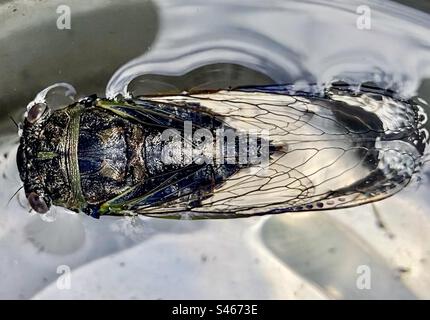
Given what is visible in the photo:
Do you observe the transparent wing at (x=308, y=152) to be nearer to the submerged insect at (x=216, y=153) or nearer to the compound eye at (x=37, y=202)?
the submerged insect at (x=216, y=153)

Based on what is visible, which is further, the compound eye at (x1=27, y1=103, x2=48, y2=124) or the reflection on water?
the reflection on water

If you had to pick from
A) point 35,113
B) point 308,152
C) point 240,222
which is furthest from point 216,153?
point 35,113

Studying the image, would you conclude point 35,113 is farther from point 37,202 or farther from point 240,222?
point 240,222

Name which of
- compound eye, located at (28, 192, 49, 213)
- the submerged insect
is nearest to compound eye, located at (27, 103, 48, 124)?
the submerged insect

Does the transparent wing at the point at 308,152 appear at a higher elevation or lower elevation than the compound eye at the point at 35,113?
lower

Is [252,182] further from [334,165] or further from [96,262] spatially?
[96,262]

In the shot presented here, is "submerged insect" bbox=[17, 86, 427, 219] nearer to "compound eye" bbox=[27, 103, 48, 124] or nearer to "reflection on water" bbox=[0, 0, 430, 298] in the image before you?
"compound eye" bbox=[27, 103, 48, 124]

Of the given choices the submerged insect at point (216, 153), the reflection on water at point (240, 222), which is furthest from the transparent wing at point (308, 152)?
the reflection on water at point (240, 222)
